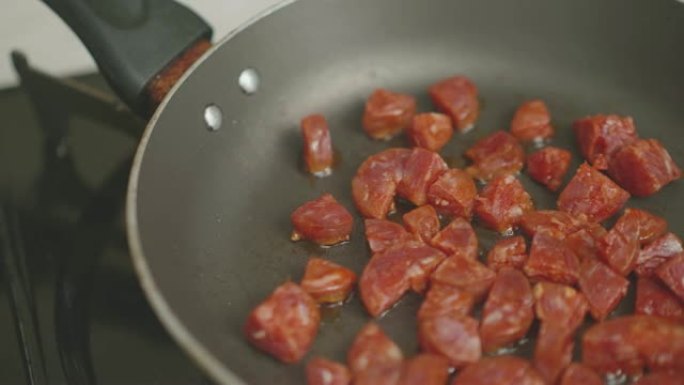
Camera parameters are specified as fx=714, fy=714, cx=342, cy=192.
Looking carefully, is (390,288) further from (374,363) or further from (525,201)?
(525,201)

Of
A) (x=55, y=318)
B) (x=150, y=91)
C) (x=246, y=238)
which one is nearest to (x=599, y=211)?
(x=246, y=238)

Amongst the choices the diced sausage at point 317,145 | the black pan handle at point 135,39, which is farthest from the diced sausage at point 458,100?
the black pan handle at point 135,39

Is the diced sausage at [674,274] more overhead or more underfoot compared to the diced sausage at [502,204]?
more overhead

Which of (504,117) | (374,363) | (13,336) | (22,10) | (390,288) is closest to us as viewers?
(374,363)

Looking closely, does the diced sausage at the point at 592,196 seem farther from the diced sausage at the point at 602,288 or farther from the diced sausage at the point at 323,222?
the diced sausage at the point at 323,222

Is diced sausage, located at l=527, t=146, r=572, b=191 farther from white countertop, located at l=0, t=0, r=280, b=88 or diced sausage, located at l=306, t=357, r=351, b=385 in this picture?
white countertop, located at l=0, t=0, r=280, b=88

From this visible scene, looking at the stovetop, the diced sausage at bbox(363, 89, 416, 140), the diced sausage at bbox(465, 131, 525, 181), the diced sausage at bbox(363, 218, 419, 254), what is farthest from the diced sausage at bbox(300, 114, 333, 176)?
the stovetop
